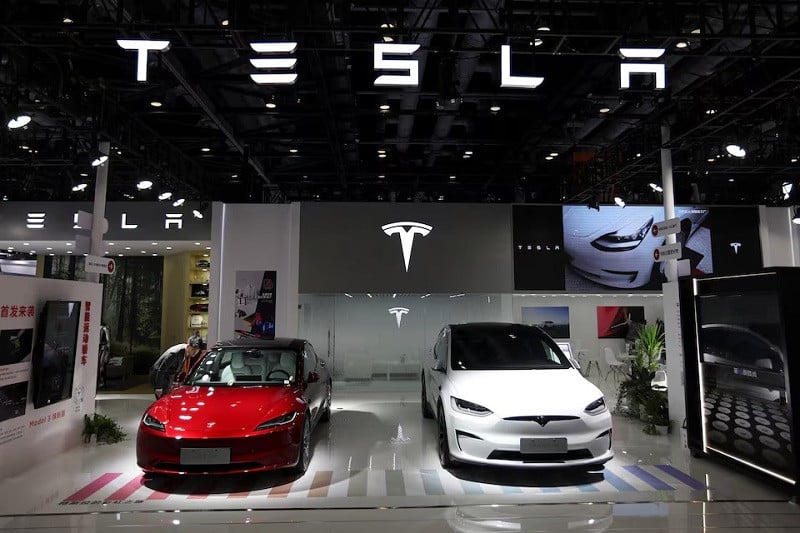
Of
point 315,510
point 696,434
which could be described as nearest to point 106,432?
point 315,510

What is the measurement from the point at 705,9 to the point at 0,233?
1350 centimetres

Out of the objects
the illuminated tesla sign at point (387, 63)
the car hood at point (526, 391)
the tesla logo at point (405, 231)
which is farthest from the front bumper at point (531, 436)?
the tesla logo at point (405, 231)

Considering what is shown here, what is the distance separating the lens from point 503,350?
17.0 ft

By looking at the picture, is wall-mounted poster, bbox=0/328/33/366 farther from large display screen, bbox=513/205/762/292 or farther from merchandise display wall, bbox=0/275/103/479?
large display screen, bbox=513/205/762/292

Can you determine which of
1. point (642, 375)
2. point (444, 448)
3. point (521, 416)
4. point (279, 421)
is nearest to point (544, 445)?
point (521, 416)

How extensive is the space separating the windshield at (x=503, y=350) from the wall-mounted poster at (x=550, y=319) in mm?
5595

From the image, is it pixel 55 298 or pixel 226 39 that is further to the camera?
pixel 226 39

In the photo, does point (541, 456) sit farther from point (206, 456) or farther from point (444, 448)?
point (206, 456)

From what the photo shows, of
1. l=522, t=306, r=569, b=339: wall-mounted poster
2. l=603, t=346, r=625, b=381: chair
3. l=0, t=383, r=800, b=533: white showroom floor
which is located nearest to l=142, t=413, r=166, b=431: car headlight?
l=0, t=383, r=800, b=533: white showroom floor

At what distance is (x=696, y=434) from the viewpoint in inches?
198

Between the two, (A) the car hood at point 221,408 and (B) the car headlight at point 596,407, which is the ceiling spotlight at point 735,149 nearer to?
(B) the car headlight at point 596,407

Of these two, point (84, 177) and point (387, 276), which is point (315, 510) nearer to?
point (387, 276)

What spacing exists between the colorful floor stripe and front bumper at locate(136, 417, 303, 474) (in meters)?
0.23

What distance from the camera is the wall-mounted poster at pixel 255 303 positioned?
9469mm
